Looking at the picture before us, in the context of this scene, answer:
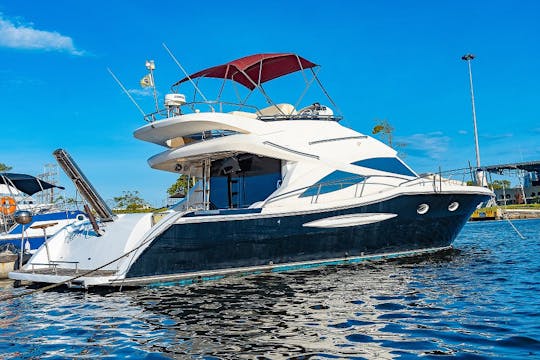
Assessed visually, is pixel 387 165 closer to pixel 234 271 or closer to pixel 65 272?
pixel 234 271

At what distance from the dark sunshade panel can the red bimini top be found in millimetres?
12025

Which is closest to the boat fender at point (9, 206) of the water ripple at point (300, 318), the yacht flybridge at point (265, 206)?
the yacht flybridge at point (265, 206)

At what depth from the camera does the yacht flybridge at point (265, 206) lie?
10227 millimetres

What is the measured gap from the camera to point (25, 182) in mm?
24422

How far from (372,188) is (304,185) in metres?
2.03

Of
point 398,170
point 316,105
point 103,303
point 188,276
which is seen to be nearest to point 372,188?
point 398,170

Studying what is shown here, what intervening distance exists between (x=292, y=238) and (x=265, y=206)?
3.23 ft

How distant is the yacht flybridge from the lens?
10.2m

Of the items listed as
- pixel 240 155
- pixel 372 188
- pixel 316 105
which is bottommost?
pixel 372 188

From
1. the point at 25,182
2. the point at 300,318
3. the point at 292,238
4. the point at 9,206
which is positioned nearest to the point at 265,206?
the point at 292,238

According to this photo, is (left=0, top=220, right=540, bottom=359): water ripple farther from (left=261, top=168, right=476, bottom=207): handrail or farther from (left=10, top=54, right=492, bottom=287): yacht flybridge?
(left=261, top=168, right=476, bottom=207): handrail

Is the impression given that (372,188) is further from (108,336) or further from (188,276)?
(108,336)

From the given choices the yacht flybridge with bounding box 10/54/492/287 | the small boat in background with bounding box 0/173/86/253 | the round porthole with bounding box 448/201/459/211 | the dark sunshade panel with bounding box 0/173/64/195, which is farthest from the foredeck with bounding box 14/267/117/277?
the dark sunshade panel with bounding box 0/173/64/195

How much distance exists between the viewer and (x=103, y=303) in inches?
339
